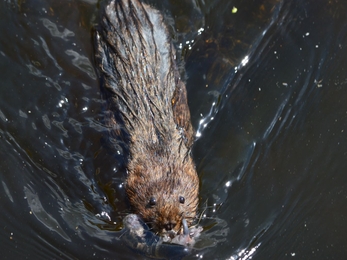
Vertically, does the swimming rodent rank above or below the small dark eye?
above

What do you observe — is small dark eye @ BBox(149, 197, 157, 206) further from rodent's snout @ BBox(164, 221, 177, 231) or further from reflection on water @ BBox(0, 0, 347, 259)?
reflection on water @ BBox(0, 0, 347, 259)

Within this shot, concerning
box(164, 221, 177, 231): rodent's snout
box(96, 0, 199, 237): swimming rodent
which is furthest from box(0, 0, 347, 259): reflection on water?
box(164, 221, 177, 231): rodent's snout

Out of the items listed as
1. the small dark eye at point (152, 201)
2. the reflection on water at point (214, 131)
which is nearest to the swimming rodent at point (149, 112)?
the small dark eye at point (152, 201)

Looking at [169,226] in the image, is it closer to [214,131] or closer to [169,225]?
[169,225]

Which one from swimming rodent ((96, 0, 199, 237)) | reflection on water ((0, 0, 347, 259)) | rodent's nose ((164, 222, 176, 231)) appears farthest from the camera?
reflection on water ((0, 0, 347, 259))

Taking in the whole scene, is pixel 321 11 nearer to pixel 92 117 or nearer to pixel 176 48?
pixel 176 48

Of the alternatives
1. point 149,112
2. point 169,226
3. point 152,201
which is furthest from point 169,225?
point 149,112
